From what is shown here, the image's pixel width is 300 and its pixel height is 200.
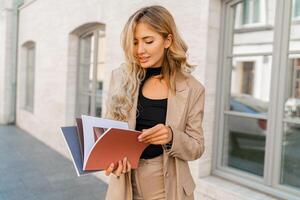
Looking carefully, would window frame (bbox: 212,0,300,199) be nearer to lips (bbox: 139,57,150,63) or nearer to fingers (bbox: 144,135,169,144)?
lips (bbox: 139,57,150,63)

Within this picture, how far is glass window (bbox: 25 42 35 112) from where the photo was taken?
1026 cm

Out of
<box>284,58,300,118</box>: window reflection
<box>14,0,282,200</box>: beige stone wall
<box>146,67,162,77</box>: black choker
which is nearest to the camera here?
<box>146,67,162,77</box>: black choker

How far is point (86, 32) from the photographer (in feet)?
22.1

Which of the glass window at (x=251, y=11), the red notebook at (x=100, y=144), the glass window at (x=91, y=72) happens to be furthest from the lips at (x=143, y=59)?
the glass window at (x=91, y=72)

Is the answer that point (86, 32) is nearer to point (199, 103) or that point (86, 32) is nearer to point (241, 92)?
point (241, 92)

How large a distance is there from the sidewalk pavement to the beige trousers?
123 inches


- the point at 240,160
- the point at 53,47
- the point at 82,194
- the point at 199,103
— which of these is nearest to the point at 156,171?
the point at 199,103

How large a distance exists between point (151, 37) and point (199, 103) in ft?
1.35

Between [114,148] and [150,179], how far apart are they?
0.34 metres

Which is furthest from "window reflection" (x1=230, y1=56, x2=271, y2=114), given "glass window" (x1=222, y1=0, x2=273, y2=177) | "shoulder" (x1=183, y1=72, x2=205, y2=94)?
"shoulder" (x1=183, y1=72, x2=205, y2=94)

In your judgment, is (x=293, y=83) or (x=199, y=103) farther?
(x=293, y=83)

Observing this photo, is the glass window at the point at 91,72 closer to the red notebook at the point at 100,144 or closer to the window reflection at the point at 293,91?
the window reflection at the point at 293,91

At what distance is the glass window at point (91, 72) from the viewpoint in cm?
629

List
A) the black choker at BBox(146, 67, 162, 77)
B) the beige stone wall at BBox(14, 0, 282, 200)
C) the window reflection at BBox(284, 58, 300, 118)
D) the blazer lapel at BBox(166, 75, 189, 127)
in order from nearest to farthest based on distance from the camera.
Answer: the blazer lapel at BBox(166, 75, 189, 127) → the black choker at BBox(146, 67, 162, 77) → the window reflection at BBox(284, 58, 300, 118) → the beige stone wall at BBox(14, 0, 282, 200)
